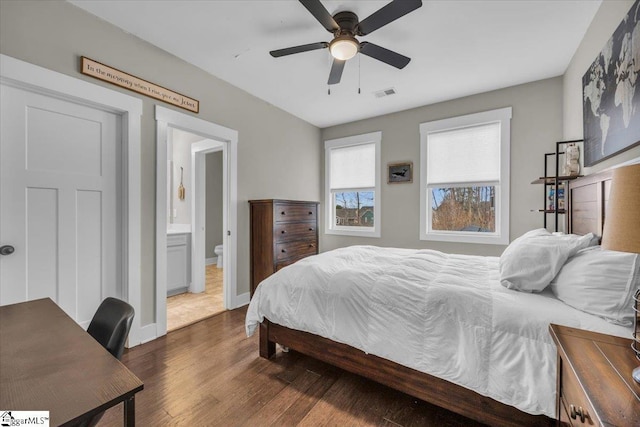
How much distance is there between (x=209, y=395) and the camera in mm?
1735

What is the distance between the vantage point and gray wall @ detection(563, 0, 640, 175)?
1745 mm

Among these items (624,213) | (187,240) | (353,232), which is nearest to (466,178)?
(353,232)

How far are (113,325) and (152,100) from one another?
85.6 inches

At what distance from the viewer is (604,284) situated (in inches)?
46.8

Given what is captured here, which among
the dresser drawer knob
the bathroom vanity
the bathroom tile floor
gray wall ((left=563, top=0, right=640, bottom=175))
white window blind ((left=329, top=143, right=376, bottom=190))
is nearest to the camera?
the dresser drawer knob

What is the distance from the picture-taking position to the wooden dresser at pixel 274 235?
3311 millimetres

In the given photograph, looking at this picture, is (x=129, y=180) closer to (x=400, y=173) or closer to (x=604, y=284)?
(x=604, y=284)

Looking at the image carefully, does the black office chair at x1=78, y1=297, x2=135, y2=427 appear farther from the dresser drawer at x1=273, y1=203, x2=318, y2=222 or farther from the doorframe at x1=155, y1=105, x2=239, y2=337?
the dresser drawer at x1=273, y1=203, x2=318, y2=222

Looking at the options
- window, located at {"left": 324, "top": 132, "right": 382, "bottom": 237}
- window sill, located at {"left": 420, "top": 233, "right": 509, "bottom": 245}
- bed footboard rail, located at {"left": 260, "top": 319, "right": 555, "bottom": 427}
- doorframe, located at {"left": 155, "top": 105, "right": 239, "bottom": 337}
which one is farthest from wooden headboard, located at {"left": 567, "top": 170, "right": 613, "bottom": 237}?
doorframe, located at {"left": 155, "top": 105, "right": 239, "bottom": 337}

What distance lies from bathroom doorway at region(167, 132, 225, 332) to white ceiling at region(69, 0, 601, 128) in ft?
4.13

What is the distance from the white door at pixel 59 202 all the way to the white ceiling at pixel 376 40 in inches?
35.3

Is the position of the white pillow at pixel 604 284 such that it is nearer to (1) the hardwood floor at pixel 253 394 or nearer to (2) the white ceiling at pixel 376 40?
(1) the hardwood floor at pixel 253 394

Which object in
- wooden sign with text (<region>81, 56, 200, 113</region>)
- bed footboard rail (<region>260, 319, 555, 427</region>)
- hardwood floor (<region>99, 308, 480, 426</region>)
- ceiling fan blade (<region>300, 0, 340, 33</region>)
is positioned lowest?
hardwood floor (<region>99, 308, 480, 426</region>)

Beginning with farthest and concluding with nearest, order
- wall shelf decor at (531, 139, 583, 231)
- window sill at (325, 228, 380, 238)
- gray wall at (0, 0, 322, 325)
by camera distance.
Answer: window sill at (325, 228, 380, 238) → wall shelf decor at (531, 139, 583, 231) → gray wall at (0, 0, 322, 325)
